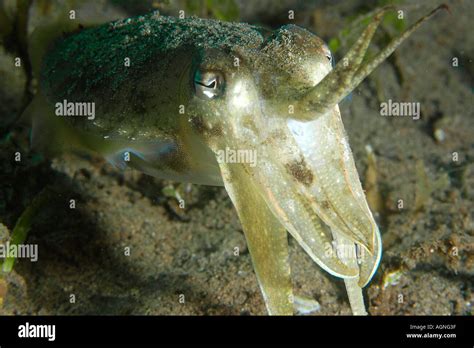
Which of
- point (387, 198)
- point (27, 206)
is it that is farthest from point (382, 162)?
point (27, 206)

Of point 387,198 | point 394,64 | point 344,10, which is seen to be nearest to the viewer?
point 387,198

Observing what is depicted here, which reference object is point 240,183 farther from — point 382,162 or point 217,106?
point 382,162
